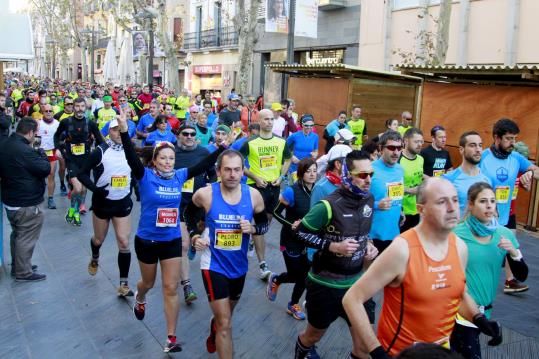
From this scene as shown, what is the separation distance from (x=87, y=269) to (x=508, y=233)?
17.8 feet

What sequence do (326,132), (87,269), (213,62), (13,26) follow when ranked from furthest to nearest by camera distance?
(213,62), (326,132), (13,26), (87,269)

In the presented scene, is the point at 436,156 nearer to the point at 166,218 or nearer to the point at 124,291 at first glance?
the point at 166,218

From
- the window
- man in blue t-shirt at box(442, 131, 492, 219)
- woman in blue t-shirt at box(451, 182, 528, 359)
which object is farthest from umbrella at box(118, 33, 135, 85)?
woman in blue t-shirt at box(451, 182, 528, 359)

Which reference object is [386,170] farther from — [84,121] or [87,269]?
[84,121]

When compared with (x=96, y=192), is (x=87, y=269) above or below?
below

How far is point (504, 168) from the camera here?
6266 millimetres

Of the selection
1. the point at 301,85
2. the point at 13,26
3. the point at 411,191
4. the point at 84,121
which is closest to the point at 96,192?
the point at 411,191

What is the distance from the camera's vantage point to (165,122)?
29.9 ft

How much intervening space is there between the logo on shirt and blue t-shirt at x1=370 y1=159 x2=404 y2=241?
122 centimetres

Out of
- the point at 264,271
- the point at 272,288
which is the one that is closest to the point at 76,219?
the point at 264,271

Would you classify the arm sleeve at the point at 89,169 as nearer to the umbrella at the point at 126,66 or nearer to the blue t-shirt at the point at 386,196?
the blue t-shirt at the point at 386,196

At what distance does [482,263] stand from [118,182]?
423cm

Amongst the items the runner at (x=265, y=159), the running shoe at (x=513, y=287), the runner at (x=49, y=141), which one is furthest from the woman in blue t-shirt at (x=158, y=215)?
the runner at (x=49, y=141)

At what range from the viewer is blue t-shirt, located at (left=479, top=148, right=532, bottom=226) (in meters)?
6.24
